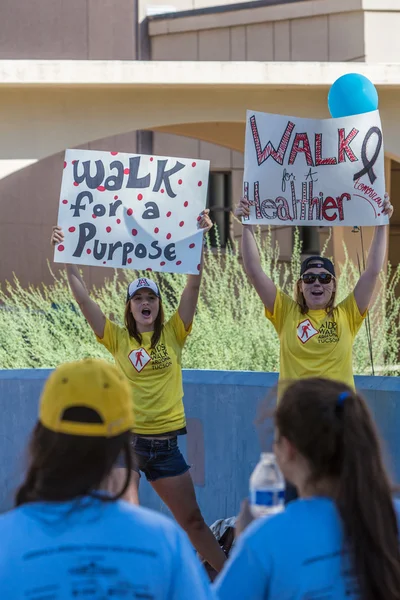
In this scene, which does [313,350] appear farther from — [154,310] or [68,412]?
[68,412]

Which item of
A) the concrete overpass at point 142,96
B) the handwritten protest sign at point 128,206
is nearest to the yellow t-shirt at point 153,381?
the handwritten protest sign at point 128,206

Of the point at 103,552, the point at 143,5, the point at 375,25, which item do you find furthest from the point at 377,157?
the point at 143,5

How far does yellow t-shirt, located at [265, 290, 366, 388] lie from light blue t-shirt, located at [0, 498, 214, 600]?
→ 2.84m

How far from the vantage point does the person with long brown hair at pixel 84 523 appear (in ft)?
6.57

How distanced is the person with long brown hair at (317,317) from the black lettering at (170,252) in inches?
29.0

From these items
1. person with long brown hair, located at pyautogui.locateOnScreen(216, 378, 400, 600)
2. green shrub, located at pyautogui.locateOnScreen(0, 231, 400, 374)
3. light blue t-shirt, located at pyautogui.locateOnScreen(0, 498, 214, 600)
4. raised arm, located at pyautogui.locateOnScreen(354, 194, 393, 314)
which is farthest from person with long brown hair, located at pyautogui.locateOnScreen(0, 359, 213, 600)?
green shrub, located at pyautogui.locateOnScreen(0, 231, 400, 374)

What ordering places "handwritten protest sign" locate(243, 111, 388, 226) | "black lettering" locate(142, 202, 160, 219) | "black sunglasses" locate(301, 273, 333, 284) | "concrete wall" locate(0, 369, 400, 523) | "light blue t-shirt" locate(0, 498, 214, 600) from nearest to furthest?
"light blue t-shirt" locate(0, 498, 214, 600) → "black sunglasses" locate(301, 273, 333, 284) → "handwritten protest sign" locate(243, 111, 388, 226) → "black lettering" locate(142, 202, 160, 219) → "concrete wall" locate(0, 369, 400, 523)

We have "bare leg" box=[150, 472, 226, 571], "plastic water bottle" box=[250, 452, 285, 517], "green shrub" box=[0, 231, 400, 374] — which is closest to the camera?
"plastic water bottle" box=[250, 452, 285, 517]

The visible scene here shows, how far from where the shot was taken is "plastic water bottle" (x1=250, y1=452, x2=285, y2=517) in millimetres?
2613

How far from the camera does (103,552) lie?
2016mm

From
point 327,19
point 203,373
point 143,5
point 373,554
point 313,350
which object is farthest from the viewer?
point 143,5

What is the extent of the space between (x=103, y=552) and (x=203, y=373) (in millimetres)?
4653

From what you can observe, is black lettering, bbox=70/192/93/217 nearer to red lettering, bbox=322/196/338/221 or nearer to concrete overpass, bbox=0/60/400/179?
red lettering, bbox=322/196/338/221

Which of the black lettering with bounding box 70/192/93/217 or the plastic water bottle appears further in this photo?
the black lettering with bounding box 70/192/93/217
